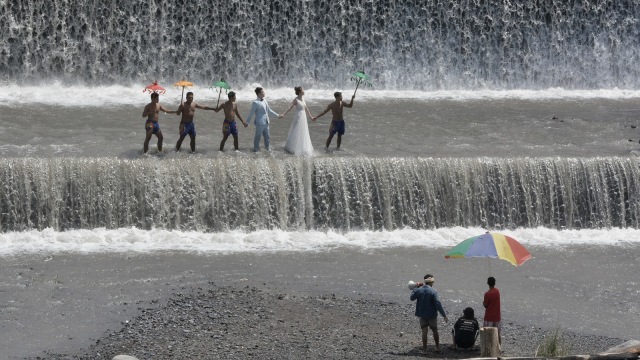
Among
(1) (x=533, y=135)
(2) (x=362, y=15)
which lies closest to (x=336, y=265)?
(1) (x=533, y=135)

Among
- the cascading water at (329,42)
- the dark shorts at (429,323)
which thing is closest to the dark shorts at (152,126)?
the cascading water at (329,42)

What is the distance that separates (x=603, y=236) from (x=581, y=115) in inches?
288

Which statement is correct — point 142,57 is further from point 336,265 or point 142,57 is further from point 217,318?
point 217,318

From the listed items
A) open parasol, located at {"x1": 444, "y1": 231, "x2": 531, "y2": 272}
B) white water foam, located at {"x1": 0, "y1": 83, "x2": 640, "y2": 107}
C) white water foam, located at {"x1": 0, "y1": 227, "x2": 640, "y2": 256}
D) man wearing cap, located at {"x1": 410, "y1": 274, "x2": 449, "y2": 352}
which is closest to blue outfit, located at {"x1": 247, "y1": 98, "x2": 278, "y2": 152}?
white water foam, located at {"x1": 0, "y1": 227, "x2": 640, "y2": 256}

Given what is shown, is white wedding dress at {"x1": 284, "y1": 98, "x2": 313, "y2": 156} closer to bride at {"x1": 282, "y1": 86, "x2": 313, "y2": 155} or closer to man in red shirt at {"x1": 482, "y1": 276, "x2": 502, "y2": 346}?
bride at {"x1": 282, "y1": 86, "x2": 313, "y2": 155}

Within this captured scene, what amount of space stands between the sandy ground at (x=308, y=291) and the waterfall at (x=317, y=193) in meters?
1.71

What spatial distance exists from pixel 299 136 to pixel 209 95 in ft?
22.7

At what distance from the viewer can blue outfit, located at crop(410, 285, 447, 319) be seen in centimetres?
1484

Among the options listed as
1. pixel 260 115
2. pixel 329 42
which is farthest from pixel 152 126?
pixel 329 42

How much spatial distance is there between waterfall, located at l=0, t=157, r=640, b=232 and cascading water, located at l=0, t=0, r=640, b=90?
8907 mm

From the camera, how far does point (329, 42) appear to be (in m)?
31.4

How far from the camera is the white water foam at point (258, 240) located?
1988 cm

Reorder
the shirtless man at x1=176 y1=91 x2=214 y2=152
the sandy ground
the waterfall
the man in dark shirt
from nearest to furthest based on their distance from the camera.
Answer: the man in dark shirt
the sandy ground
the waterfall
the shirtless man at x1=176 y1=91 x2=214 y2=152

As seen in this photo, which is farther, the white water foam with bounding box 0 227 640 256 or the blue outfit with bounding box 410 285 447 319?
the white water foam with bounding box 0 227 640 256
